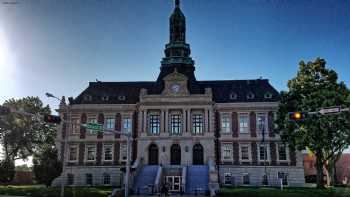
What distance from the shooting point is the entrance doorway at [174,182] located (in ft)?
139

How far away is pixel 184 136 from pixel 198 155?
3176 mm

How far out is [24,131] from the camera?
6044 centimetres

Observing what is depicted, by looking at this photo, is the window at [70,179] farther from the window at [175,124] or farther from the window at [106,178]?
the window at [175,124]

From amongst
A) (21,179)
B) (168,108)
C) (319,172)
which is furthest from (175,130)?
(21,179)

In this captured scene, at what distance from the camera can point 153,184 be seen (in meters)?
39.4

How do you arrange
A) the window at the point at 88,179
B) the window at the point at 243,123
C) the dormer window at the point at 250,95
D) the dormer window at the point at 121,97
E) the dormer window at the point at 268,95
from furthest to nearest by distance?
1. the dormer window at the point at 121,97
2. the dormer window at the point at 250,95
3. the dormer window at the point at 268,95
4. the window at the point at 243,123
5. the window at the point at 88,179

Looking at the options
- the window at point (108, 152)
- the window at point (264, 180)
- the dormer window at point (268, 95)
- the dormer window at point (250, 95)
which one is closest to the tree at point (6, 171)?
the window at point (108, 152)

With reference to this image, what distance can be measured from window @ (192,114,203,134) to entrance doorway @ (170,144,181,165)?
3201 mm

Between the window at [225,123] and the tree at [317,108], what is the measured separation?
8011 millimetres

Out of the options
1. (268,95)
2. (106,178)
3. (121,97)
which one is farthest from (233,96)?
(106,178)

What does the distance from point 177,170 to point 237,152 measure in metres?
9.63

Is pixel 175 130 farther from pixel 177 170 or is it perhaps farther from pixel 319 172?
pixel 319 172

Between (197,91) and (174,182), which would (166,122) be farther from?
(174,182)

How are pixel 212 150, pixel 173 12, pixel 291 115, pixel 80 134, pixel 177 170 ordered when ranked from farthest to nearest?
1. pixel 173 12
2. pixel 80 134
3. pixel 212 150
4. pixel 177 170
5. pixel 291 115
